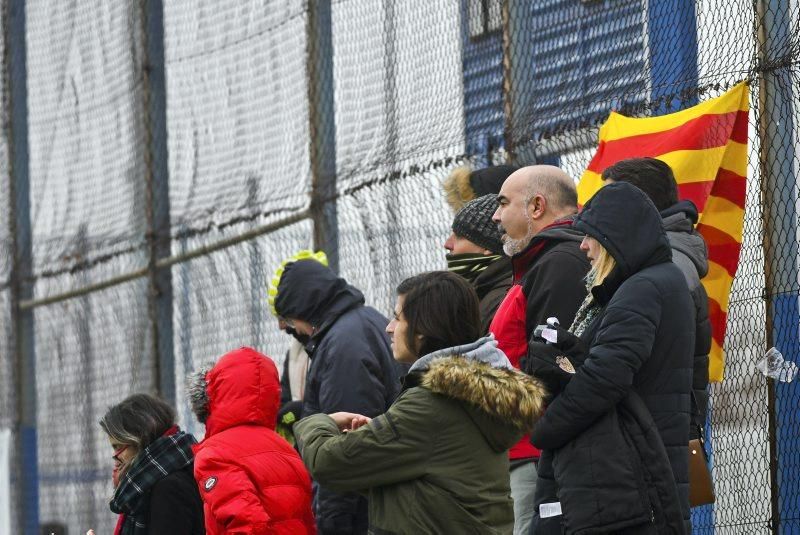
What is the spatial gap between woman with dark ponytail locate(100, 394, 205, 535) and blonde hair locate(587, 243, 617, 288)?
1.77 m

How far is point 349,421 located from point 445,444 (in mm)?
393

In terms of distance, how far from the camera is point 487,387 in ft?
12.8

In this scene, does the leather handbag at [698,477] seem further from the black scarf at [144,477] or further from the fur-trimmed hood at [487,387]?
the black scarf at [144,477]

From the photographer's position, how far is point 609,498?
4008mm

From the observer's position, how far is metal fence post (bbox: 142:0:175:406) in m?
8.85

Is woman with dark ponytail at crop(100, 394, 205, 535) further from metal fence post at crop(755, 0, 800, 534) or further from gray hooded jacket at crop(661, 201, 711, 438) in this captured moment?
metal fence post at crop(755, 0, 800, 534)

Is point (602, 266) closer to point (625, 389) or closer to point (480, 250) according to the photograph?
point (625, 389)

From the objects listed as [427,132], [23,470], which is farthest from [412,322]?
[23,470]

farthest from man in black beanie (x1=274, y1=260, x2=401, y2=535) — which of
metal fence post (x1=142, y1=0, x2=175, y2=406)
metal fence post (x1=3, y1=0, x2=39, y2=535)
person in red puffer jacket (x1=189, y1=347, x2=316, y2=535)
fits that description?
metal fence post (x1=3, y1=0, x2=39, y2=535)

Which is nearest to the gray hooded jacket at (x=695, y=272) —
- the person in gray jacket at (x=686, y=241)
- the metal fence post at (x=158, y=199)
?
the person in gray jacket at (x=686, y=241)

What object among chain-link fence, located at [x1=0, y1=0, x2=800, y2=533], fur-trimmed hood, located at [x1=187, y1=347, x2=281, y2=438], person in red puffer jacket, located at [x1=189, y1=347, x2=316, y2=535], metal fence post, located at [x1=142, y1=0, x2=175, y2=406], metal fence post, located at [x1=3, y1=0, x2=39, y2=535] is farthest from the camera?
metal fence post, located at [x1=3, y1=0, x2=39, y2=535]

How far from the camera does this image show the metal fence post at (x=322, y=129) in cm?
729

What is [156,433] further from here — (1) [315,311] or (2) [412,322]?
(2) [412,322]

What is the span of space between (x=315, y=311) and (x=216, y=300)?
2649 mm
